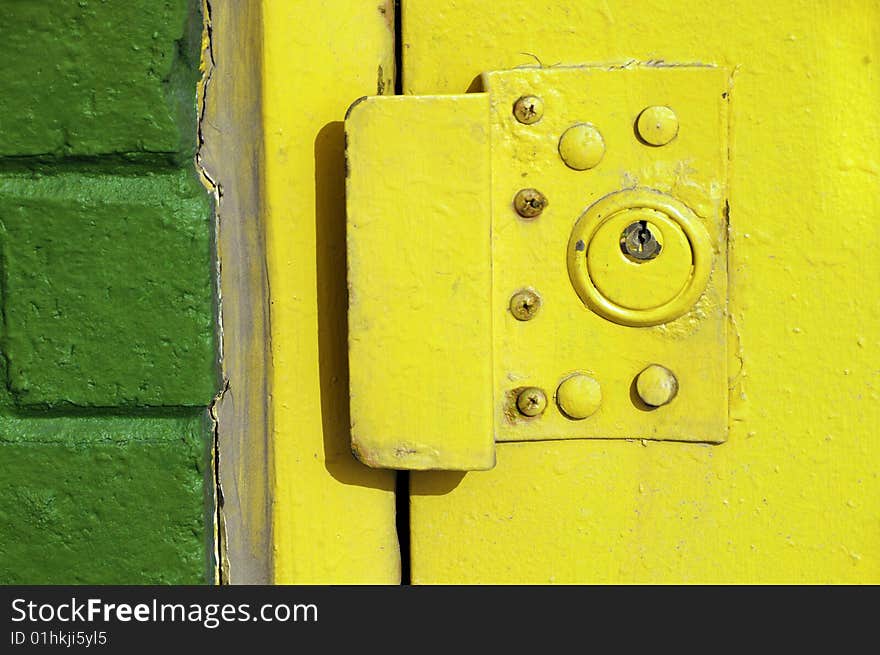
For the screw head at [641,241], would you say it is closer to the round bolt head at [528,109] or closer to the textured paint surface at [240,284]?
the round bolt head at [528,109]

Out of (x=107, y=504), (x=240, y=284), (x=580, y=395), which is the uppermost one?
(x=240, y=284)

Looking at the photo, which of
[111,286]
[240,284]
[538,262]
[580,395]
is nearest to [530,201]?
[538,262]

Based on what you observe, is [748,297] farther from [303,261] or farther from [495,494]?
[303,261]

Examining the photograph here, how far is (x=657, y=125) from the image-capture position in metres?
0.66

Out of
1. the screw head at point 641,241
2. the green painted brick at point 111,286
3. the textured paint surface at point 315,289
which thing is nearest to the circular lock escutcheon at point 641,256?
the screw head at point 641,241

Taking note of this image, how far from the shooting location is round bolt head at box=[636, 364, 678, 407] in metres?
0.68

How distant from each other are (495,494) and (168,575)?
0.33 m

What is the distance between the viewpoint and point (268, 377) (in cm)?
73

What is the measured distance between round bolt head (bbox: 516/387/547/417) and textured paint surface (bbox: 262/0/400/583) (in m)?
0.16

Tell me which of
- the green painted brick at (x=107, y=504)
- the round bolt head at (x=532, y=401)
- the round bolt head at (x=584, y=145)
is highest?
the round bolt head at (x=584, y=145)

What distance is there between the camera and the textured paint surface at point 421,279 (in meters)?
0.65

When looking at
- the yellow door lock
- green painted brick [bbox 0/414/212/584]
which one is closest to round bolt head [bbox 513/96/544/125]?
the yellow door lock

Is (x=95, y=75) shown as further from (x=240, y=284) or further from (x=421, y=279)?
(x=421, y=279)

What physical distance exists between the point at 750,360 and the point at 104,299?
61 centimetres
